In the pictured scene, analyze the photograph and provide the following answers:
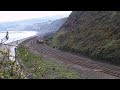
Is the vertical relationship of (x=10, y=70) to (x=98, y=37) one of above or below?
below

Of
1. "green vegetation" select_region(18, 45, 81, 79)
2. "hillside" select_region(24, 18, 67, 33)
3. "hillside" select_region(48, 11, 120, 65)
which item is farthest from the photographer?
"hillside" select_region(24, 18, 67, 33)

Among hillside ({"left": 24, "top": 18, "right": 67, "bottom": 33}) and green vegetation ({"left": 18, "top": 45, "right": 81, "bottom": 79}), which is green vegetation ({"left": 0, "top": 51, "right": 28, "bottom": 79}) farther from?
hillside ({"left": 24, "top": 18, "right": 67, "bottom": 33})

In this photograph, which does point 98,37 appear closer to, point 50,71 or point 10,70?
point 50,71

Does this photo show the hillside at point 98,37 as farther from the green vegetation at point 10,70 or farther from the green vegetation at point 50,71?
the green vegetation at point 10,70

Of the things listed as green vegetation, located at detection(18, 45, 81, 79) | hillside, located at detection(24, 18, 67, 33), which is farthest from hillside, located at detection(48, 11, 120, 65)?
hillside, located at detection(24, 18, 67, 33)

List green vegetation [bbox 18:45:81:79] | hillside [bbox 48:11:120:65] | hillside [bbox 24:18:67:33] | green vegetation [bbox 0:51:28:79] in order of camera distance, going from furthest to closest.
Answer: hillside [bbox 24:18:67:33] < hillside [bbox 48:11:120:65] < green vegetation [bbox 18:45:81:79] < green vegetation [bbox 0:51:28:79]

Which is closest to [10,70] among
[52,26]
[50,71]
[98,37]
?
[50,71]

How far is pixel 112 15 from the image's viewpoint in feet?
118

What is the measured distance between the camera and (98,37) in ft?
111

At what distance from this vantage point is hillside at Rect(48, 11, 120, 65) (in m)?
27.0

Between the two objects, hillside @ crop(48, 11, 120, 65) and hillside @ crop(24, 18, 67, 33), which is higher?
hillside @ crop(24, 18, 67, 33)
